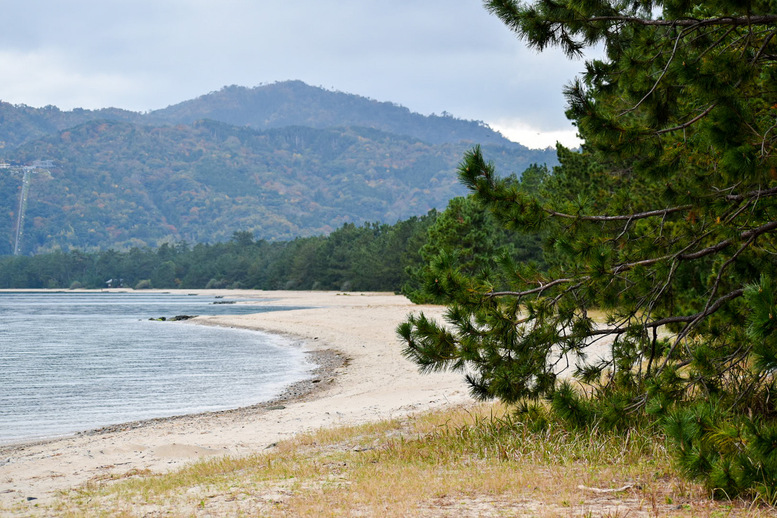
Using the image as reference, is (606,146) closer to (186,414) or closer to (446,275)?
(446,275)

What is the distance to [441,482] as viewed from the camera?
6.56m

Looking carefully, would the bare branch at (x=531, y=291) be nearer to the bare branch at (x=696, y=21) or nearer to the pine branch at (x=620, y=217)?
the pine branch at (x=620, y=217)

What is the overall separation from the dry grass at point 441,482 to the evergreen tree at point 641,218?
572mm

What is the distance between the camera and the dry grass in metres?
5.70

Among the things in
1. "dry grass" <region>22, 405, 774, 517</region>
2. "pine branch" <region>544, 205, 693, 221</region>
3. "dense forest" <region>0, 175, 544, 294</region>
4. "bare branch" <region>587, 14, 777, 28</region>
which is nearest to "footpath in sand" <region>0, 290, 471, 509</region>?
"dry grass" <region>22, 405, 774, 517</region>

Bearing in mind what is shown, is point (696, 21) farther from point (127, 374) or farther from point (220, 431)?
point (127, 374)

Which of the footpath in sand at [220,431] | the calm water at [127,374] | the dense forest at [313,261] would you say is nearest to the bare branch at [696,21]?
the dense forest at [313,261]

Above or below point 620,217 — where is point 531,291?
below

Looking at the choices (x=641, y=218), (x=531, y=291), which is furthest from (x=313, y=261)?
(x=641, y=218)

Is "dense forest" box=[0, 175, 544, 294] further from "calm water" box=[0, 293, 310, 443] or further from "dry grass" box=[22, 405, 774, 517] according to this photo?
"calm water" box=[0, 293, 310, 443]

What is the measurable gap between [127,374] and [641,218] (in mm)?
19708

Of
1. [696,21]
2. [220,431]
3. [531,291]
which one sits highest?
[696,21]

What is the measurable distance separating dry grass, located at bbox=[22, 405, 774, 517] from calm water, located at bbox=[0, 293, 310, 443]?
7553mm

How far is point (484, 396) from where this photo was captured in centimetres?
826
